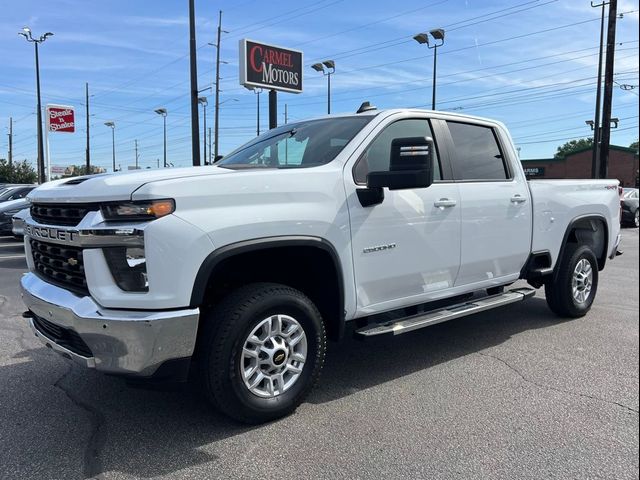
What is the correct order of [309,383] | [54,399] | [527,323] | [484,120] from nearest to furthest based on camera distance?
[309,383], [54,399], [484,120], [527,323]

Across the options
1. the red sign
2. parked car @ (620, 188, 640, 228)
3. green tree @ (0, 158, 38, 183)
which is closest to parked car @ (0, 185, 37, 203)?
parked car @ (620, 188, 640, 228)

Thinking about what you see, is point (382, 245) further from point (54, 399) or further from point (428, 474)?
point (54, 399)

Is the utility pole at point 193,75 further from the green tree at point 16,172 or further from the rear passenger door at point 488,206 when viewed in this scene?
the green tree at point 16,172

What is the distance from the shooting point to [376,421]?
11.1 feet

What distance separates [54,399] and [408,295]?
2.68 metres

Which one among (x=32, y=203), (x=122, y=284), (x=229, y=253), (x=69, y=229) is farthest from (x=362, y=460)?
(x=32, y=203)

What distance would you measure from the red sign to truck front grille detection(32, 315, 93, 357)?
34.9 meters

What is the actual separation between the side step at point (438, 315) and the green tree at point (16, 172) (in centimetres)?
6044

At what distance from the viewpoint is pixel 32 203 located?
3.65 meters

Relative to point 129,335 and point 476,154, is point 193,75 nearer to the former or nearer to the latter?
point 476,154

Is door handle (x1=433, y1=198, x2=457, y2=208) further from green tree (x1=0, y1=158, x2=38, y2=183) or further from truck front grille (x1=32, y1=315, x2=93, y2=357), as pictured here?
green tree (x1=0, y1=158, x2=38, y2=183)

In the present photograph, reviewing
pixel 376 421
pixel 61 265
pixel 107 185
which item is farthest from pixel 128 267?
pixel 376 421

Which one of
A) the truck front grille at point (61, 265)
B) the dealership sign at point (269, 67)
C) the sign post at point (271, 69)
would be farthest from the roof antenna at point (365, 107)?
the dealership sign at point (269, 67)

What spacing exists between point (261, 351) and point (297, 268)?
2.28ft
